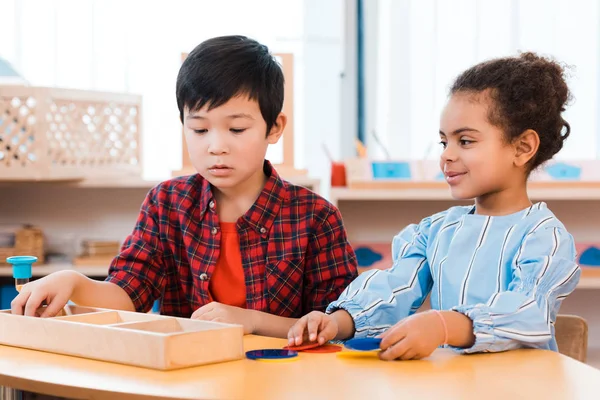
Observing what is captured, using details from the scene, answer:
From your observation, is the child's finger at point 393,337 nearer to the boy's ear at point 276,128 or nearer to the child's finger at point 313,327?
the child's finger at point 313,327

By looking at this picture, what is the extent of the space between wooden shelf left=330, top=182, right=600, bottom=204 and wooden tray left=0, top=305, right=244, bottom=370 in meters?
1.51

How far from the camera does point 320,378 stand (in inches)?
35.0

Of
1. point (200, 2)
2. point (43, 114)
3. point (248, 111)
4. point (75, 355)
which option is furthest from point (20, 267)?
point (200, 2)

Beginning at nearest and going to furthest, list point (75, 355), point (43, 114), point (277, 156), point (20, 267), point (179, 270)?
point (75, 355)
point (20, 267)
point (179, 270)
point (43, 114)
point (277, 156)

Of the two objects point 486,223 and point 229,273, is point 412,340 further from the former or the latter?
point 229,273

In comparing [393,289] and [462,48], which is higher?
[462,48]

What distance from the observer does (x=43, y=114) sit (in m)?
2.43

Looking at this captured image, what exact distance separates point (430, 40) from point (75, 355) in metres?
2.19

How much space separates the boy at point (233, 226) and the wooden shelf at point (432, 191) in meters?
1.00

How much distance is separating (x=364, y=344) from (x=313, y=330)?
0.25 feet

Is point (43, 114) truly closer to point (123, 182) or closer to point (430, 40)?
point (123, 182)

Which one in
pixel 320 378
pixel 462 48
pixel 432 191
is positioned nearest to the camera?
pixel 320 378

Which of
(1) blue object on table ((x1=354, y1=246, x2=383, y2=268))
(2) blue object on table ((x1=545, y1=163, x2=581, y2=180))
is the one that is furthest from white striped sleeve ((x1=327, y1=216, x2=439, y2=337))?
(2) blue object on table ((x1=545, y1=163, x2=581, y2=180))

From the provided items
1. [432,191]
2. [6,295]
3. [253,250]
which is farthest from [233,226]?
[6,295]
